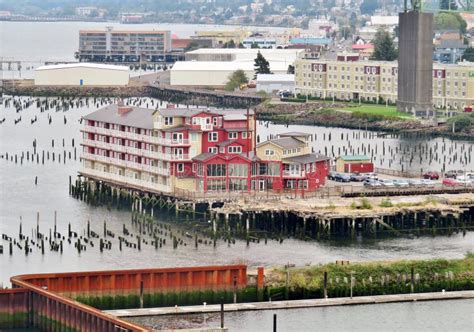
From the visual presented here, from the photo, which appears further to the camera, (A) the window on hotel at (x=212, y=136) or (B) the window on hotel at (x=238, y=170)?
(A) the window on hotel at (x=212, y=136)

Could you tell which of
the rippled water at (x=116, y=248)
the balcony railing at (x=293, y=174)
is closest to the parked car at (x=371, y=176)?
the balcony railing at (x=293, y=174)

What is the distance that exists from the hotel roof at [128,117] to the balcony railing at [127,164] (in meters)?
1.09

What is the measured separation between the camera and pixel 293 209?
51344mm

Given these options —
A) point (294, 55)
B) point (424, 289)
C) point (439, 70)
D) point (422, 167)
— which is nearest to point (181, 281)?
point (424, 289)

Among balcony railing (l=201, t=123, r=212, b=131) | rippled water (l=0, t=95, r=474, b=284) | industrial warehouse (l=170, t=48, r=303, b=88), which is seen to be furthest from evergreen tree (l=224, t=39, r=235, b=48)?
balcony railing (l=201, t=123, r=212, b=131)

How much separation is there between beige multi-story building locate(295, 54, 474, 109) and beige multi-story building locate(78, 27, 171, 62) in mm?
38680

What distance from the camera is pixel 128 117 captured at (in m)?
58.3

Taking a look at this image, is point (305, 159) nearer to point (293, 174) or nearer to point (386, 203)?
point (293, 174)

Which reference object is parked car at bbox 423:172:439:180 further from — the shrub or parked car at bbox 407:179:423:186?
the shrub

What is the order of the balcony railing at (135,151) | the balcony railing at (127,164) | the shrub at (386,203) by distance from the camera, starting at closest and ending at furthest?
the shrub at (386,203) → the balcony railing at (135,151) → the balcony railing at (127,164)

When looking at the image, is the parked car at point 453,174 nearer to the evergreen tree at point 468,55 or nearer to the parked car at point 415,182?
the parked car at point 415,182

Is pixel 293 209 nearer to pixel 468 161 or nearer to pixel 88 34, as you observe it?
pixel 468 161

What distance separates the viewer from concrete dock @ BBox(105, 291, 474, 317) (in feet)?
132

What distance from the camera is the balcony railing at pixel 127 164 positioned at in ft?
181
